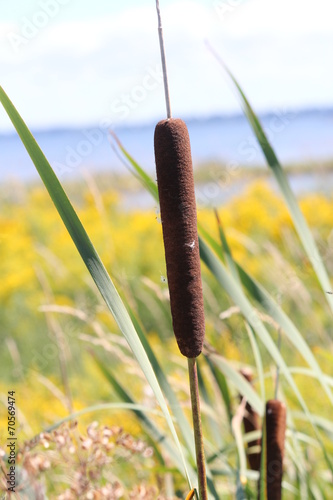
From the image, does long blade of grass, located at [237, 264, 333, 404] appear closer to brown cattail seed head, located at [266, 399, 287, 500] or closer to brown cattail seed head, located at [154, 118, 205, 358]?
brown cattail seed head, located at [266, 399, 287, 500]

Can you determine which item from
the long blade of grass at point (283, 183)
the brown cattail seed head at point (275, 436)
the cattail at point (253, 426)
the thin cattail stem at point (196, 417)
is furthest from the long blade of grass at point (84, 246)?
the cattail at point (253, 426)

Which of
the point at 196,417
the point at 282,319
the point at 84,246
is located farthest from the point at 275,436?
the point at 84,246

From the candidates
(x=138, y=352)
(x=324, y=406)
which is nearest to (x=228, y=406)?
(x=138, y=352)

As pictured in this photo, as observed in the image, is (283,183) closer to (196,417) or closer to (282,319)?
(282,319)

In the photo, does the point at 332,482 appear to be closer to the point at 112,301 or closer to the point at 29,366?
the point at 112,301

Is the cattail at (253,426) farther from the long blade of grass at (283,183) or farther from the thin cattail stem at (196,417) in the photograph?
the thin cattail stem at (196,417)

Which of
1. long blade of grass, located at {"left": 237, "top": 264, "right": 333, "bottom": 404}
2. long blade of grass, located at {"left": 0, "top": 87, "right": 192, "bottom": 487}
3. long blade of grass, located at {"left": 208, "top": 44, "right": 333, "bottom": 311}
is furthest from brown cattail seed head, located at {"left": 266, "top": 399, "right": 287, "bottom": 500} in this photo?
long blade of grass, located at {"left": 0, "top": 87, "right": 192, "bottom": 487}

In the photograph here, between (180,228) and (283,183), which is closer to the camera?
(180,228)
